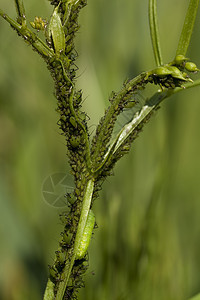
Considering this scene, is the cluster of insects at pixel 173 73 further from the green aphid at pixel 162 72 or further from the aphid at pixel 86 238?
the aphid at pixel 86 238

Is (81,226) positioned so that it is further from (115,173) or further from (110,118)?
(115,173)

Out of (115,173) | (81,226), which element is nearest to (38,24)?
(81,226)

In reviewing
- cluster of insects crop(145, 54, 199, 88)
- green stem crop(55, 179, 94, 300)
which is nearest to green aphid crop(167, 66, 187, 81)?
cluster of insects crop(145, 54, 199, 88)

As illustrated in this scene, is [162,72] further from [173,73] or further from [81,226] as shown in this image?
[81,226]

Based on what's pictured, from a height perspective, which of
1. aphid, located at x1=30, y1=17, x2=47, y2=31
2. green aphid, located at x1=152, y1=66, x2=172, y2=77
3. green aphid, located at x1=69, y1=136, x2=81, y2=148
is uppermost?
aphid, located at x1=30, y1=17, x2=47, y2=31

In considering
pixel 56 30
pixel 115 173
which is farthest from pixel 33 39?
pixel 115 173

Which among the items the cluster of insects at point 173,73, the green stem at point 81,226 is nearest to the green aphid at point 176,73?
the cluster of insects at point 173,73

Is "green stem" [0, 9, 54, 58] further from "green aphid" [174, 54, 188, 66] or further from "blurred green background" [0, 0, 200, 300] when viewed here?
"blurred green background" [0, 0, 200, 300]

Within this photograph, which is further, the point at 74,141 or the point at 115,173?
the point at 115,173

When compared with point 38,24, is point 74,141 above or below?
below
